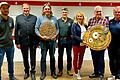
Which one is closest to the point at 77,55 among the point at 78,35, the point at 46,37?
the point at 78,35

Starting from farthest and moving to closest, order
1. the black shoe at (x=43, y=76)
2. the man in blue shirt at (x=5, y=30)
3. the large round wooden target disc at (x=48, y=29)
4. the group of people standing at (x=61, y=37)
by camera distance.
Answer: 1. the black shoe at (x=43, y=76)
2. the large round wooden target disc at (x=48, y=29)
3. the group of people standing at (x=61, y=37)
4. the man in blue shirt at (x=5, y=30)

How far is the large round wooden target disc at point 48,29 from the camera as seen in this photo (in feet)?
18.3

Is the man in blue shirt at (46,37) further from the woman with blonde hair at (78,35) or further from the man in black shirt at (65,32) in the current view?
the woman with blonde hair at (78,35)

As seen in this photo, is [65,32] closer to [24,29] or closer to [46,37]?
[46,37]

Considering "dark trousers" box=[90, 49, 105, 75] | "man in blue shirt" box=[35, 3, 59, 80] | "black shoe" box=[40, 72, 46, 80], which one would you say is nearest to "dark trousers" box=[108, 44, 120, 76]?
"dark trousers" box=[90, 49, 105, 75]

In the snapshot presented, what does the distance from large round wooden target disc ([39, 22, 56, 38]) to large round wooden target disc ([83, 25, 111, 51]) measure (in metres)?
0.58

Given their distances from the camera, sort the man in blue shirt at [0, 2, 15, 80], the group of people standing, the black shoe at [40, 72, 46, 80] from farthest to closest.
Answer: the black shoe at [40, 72, 46, 80]
the group of people standing
the man in blue shirt at [0, 2, 15, 80]

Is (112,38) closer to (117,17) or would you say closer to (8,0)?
(117,17)

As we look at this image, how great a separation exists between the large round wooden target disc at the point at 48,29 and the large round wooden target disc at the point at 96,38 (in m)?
0.58

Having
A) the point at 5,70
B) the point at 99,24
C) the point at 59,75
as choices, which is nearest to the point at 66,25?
the point at 99,24

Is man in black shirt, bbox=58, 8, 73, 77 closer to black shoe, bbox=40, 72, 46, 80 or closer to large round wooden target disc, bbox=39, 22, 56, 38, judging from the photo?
large round wooden target disc, bbox=39, 22, 56, 38

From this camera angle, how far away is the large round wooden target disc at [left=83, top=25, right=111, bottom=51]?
5492 mm

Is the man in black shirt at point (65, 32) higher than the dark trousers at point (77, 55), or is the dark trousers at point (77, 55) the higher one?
the man in black shirt at point (65, 32)

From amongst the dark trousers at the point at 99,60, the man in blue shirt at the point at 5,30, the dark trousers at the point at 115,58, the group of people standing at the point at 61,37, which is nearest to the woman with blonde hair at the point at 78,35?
the group of people standing at the point at 61,37
